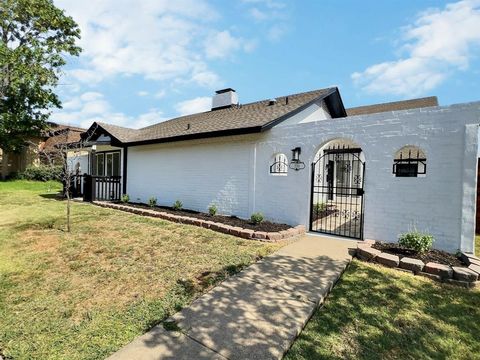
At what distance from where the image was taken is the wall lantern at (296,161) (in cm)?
757

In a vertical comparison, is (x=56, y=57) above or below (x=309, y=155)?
above

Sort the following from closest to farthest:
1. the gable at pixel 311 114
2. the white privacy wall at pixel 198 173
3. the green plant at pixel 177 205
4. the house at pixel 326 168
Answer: the house at pixel 326 168
the white privacy wall at pixel 198 173
the gable at pixel 311 114
the green plant at pixel 177 205

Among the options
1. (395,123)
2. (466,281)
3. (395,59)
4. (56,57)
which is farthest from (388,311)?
(56,57)

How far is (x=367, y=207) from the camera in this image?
650cm

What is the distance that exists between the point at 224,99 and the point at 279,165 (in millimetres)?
8221

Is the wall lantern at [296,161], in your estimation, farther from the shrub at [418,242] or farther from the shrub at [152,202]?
the shrub at [152,202]

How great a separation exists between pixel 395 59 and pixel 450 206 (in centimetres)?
710

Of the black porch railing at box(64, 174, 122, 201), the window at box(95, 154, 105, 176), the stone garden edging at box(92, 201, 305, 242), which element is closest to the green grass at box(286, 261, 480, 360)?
the stone garden edging at box(92, 201, 305, 242)

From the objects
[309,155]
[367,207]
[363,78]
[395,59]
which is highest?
[395,59]

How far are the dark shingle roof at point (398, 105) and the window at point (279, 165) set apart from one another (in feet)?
40.8

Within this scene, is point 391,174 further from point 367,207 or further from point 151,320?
point 151,320

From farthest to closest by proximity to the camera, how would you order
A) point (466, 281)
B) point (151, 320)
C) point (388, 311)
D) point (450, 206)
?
point (450, 206)
point (466, 281)
point (388, 311)
point (151, 320)

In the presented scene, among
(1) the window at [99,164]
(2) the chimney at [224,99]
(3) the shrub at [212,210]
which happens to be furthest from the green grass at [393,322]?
(1) the window at [99,164]

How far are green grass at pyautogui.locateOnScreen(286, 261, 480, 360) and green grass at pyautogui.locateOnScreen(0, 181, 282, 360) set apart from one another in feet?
5.87
